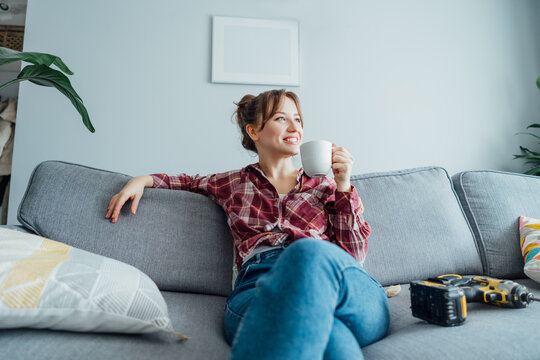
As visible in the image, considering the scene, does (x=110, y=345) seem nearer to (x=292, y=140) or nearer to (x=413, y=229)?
(x=292, y=140)

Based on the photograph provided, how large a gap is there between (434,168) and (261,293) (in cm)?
122

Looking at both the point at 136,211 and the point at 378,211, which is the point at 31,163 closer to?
the point at 136,211

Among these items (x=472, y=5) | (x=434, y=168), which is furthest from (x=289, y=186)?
(x=472, y=5)

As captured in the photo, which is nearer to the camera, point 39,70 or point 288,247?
point 288,247

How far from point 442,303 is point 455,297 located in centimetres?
3

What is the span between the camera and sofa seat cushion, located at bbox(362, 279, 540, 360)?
2.44 ft

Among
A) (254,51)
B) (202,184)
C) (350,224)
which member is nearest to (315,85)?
(254,51)

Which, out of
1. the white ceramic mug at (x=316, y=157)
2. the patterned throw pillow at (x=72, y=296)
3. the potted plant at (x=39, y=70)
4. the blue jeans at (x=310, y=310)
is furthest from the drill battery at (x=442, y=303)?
the potted plant at (x=39, y=70)

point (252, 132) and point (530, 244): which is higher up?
point (252, 132)

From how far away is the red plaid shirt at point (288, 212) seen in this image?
45.0 inches

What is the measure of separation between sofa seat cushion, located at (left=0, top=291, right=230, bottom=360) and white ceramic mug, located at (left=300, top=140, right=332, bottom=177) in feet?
1.62

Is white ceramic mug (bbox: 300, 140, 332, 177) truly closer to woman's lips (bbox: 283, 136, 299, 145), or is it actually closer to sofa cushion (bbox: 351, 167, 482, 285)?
woman's lips (bbox: 283, 136, 299, 145)

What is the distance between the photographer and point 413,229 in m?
1.40

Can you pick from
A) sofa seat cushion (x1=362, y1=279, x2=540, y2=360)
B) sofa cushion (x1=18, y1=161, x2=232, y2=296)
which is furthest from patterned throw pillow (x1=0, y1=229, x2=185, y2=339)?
sofa seat cushion (x1=362, y1=279, x2=540, y2=360)
